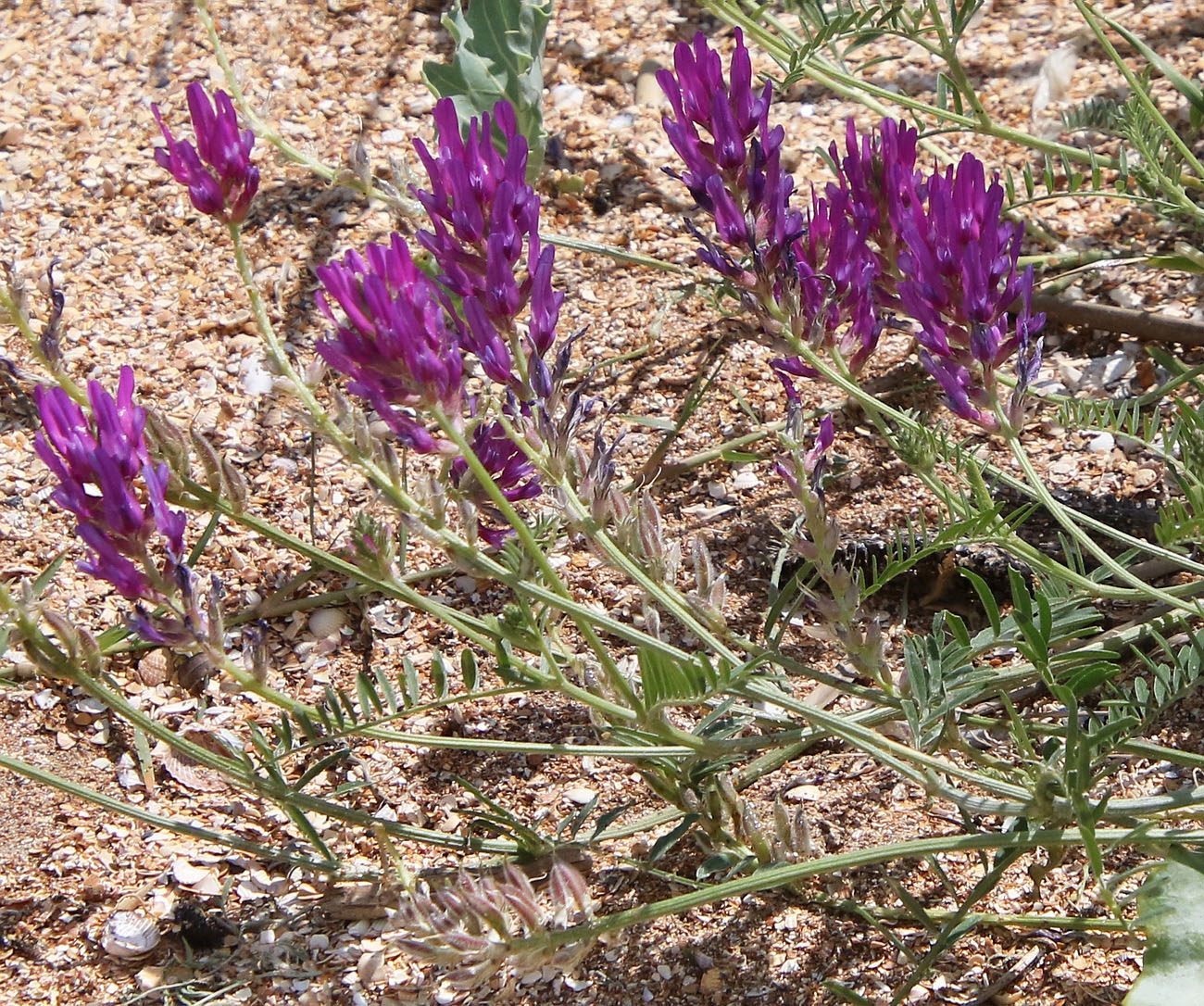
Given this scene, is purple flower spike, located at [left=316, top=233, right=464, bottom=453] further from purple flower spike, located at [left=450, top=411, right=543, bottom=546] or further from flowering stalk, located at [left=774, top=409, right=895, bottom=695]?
flowering stalk, located at [left=774, top=409, right=895, bottom=695]

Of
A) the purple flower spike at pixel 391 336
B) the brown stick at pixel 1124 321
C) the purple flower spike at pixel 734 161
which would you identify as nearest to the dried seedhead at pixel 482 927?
the purple flower spike at pixel 391 336

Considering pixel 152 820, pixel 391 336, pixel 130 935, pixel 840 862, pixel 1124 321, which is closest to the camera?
pixel 391 336

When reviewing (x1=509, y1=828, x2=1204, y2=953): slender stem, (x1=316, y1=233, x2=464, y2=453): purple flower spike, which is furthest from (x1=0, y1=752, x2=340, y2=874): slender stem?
(x1=316, y1=233, x2=464, y2=453): purple flower spike

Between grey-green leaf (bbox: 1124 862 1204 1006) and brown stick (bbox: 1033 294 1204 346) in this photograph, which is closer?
grey-green leaf (bbox: 1124 862 1204 1006)

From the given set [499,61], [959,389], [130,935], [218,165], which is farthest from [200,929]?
[499,61]

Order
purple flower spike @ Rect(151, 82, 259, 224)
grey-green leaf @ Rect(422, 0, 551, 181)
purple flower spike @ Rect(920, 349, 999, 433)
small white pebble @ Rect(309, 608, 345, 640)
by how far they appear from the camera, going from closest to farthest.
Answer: purple flower spike @ Rect(920, 349, 999, 433) → purple flower spike @ Rect(151, 82, 259, 224) → small white pebble @ Rect(309, 608, 345, 640) → grey-green leaf @ Rect(422, 0, 551, 181)

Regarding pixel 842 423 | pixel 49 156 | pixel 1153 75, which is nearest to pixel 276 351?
pixel 842 423

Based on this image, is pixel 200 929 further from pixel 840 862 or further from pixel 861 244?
pixel 861 244
